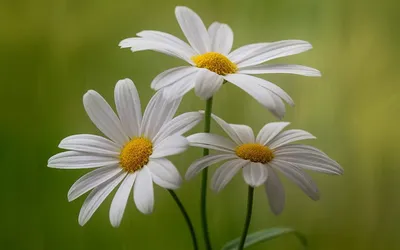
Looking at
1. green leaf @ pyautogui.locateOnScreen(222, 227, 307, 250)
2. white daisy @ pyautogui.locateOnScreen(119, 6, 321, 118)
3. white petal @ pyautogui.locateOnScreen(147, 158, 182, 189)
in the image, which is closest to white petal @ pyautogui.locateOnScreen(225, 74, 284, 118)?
white daisy @ pyautogui.locateOnScreen(119, 6, 321, 118)

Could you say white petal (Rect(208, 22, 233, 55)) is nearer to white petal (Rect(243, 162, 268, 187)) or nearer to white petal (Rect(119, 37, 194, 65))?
white petal (Rect(119, 37, 194, 65))

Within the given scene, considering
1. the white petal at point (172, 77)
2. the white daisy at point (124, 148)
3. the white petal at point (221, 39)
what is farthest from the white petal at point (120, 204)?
the white petal at point (221, 39)

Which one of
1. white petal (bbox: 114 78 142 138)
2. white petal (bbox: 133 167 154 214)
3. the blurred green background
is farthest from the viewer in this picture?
the blurred green background

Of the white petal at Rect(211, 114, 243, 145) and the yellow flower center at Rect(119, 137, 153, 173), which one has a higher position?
the white petal at Rect(211, 114, 243, 145)

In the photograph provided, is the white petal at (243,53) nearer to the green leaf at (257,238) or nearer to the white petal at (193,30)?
the white petal at (193,30)

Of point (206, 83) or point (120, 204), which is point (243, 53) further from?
point (120, 204)

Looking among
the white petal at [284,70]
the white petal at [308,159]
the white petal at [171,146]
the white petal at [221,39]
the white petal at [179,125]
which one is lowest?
the white petal at [308,159]
